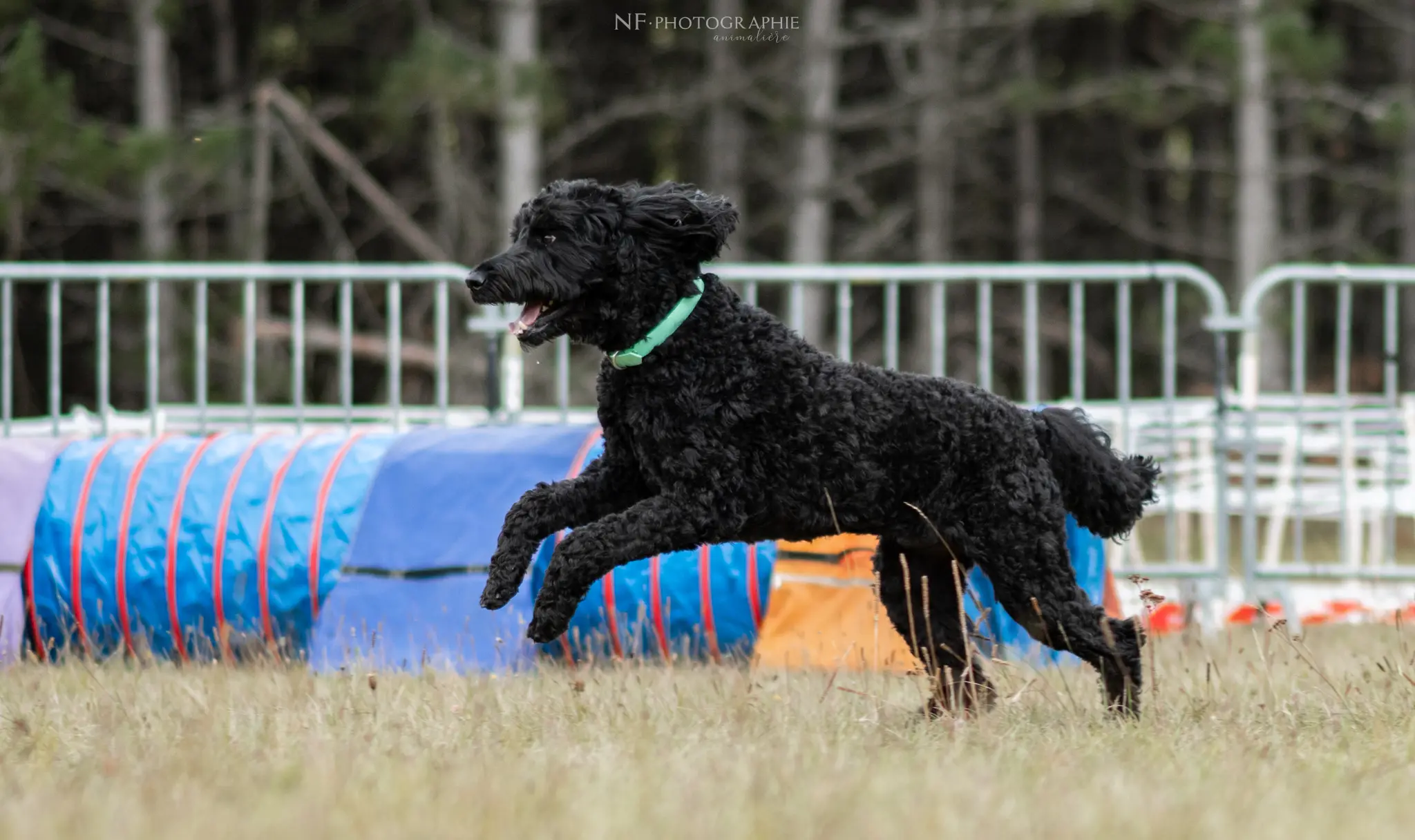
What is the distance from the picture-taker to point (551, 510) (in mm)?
3951

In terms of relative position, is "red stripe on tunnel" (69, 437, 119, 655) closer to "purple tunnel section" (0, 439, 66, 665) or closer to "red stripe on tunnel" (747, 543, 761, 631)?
"purple tunnel section" (0, 439, 66, 665)

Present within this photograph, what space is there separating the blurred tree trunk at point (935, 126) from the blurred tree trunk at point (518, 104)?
4.84 meters

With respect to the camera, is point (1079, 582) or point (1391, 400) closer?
point (1079, 582)

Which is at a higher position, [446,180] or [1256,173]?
[446,180]

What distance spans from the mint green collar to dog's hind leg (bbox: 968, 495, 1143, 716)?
92cm

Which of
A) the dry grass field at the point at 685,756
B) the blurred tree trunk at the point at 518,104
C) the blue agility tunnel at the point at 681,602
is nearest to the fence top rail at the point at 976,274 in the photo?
the blue agility tunnel at the point at 681,602

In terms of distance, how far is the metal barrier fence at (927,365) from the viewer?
7.47 m

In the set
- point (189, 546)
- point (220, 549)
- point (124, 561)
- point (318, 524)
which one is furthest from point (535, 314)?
point (124, 561)

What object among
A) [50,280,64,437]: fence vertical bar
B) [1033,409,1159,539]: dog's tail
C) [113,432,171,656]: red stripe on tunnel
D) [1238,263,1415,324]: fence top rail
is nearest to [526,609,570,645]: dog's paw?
[1033,409,1159,539]: dog's tail

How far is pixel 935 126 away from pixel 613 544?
16.0m

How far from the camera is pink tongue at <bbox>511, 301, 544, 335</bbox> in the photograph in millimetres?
3902

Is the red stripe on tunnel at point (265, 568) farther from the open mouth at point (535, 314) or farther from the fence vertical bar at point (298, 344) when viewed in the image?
the open mouth at point (535, 314)

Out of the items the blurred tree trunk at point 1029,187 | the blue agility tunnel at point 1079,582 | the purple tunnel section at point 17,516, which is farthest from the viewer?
the blurred tree trunk at point 1029,187

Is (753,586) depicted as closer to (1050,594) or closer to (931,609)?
(931,609)
